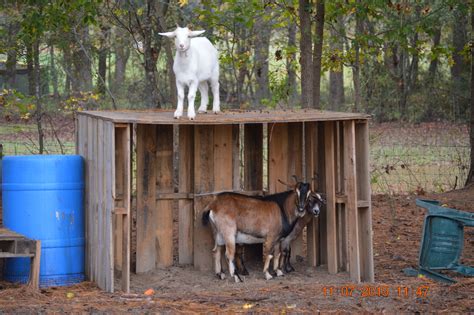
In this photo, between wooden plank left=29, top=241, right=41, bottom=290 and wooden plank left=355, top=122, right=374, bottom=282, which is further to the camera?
wooden plank left=355, top=122, right=374, bottom=282

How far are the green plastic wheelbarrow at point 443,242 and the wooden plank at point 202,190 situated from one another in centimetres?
231

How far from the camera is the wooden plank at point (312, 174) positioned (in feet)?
30.2

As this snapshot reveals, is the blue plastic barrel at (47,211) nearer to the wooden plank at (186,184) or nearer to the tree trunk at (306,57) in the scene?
the wooden plank at (186,184)

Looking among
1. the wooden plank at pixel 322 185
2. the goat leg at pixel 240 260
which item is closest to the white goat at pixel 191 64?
the wooden plank at pixel 322 185

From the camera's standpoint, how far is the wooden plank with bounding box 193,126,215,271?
900 cm

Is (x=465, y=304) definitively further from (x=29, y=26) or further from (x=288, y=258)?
(x=29, y=26)

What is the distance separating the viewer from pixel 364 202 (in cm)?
844

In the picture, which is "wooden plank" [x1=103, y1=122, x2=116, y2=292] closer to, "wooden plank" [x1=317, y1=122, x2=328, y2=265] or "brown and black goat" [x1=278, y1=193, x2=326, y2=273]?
"brown and black goat" [x1=278, y1=193, x2=326, y2=273]

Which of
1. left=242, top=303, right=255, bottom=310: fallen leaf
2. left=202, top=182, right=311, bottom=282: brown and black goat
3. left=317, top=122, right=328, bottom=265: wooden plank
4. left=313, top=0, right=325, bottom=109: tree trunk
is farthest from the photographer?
left=313, top=0, right=325, bottom=109: tree trunk

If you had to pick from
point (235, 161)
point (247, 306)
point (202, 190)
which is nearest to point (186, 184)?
point (202, 190)

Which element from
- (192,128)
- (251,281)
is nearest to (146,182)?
(192,128)

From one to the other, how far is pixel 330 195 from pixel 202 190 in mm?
1418

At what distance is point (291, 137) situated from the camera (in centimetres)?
939
